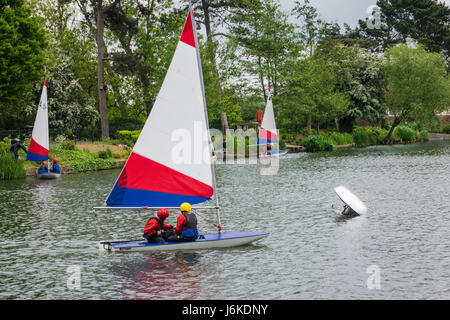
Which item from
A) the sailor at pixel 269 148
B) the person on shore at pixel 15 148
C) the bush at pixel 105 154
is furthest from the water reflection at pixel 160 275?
the sailor at pixel 269 148

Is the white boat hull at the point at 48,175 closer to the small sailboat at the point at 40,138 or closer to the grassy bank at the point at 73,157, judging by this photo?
the small sailboat at the point at 40,138

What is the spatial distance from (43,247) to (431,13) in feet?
295


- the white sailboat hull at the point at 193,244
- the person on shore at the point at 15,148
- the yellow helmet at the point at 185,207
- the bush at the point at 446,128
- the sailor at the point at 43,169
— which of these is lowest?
the white sailboat hull at the point at 193,244

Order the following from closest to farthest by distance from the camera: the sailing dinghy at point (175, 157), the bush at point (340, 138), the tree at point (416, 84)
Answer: the sailing dinghy at point (175, 157) → the bush at point (340, 138) → the tree at point (416, 84)

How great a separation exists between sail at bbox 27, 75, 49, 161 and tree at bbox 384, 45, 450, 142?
1870 inches

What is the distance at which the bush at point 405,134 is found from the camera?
234 feet

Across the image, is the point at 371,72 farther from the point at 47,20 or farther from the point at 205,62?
the point at 47,20

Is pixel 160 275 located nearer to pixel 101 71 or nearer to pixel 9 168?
pixel 9 168

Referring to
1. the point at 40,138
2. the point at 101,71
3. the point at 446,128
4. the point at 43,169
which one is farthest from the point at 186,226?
the point at 446,128

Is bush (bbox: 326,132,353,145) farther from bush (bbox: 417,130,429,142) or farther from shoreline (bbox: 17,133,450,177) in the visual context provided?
bush (bbox: 417,130,429,142)

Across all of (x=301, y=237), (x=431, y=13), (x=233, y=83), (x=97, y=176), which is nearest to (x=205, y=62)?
(x=233, y=83)

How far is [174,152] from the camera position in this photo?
1455 centimetres

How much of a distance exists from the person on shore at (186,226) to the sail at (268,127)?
36.1m
